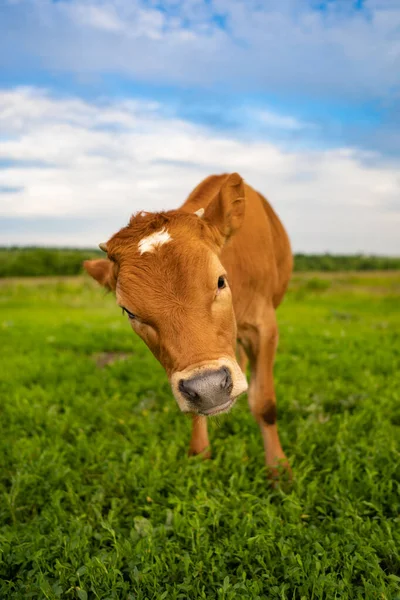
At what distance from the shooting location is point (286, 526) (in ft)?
10.7

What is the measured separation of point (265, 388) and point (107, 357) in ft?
16.2

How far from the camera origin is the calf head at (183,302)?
276 centimetres

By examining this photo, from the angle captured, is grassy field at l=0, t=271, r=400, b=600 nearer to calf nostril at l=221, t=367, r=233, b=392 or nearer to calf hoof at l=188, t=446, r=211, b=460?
calf hoof at l=188, t=446, r=211, b=460

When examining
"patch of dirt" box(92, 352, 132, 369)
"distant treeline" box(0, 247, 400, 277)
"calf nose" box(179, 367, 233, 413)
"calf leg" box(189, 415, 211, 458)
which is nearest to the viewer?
"calf nose" box(179, 367, 233, 413)

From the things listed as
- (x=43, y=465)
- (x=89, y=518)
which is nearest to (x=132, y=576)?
(x=89, y=518)

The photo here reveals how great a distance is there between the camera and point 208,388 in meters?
2.68

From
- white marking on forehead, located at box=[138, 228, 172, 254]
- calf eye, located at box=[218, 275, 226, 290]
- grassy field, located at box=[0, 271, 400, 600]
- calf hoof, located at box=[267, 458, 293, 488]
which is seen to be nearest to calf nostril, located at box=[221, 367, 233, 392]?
calf eye, located at box=[218, 275, 226, 290]

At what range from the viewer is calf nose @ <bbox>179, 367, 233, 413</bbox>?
2678 mm

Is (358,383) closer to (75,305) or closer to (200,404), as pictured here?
(200,404)

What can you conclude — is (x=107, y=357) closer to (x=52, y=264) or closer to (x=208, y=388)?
(x=208, y=388)

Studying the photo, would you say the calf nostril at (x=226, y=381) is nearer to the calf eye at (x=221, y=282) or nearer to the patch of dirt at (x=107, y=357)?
the calf eye at (x=221, y=282)

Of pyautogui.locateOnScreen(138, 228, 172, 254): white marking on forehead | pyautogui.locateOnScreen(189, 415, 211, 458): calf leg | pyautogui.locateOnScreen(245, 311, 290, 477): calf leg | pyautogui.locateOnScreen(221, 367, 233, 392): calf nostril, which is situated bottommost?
pyautogui.locateOnScreen(189, 415, 211, 458): calf leg

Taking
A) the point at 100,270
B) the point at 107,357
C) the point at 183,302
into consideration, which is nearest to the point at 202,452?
the point at 100,270

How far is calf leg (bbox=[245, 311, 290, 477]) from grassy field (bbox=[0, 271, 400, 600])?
186 mm
